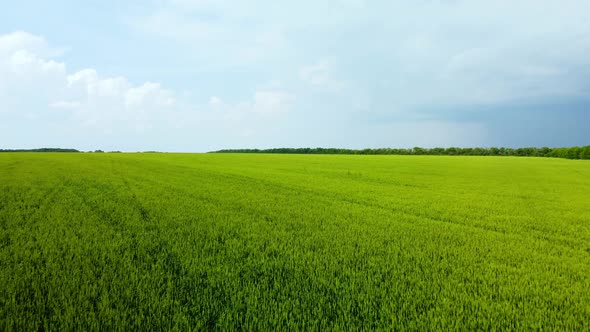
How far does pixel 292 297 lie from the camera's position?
446 cm

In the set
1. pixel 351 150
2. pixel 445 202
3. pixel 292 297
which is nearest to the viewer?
pixel 292 297

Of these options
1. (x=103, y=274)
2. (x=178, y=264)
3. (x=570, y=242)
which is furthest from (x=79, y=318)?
(x=570, y=242)

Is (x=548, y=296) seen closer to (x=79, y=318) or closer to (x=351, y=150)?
(x=79, y=318)

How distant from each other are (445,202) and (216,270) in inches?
430

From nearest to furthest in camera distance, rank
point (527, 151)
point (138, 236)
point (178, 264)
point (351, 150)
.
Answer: point (178, 264), point (138, 236), point (527, 151), point (351, 150)

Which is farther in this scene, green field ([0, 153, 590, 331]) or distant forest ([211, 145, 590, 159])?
distant forest ([211, 145, 590, 159])

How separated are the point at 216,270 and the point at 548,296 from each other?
16.4ft

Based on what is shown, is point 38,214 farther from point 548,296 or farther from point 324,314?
point 548,296

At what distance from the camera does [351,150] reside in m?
105

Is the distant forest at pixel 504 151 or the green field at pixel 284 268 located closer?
the green field at pixel 284 268

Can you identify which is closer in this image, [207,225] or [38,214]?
[207,225]

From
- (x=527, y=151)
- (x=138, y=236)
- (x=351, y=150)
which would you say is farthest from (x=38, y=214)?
(x=527, y=151)

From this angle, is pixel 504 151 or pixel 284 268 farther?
pixel 504 151

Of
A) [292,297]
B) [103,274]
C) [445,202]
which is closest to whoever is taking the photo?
[292,297]
